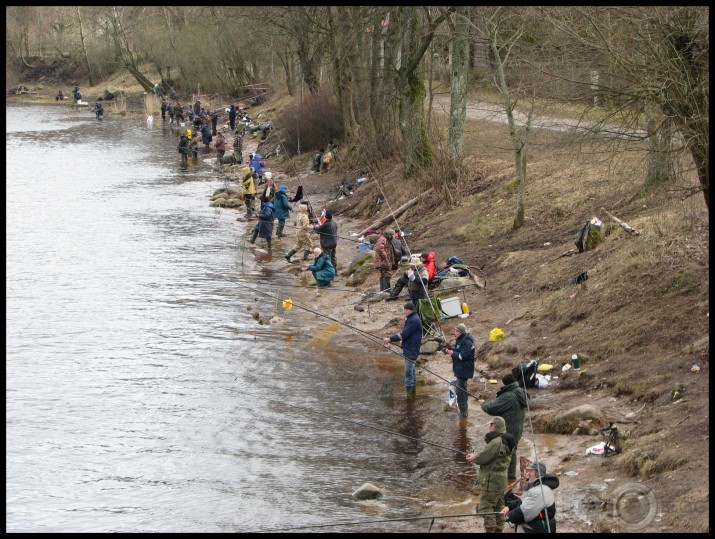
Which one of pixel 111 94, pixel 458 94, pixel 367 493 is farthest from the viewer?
pixel 111 94

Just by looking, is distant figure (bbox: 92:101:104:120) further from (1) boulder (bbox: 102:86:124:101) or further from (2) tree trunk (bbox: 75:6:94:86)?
(2) tree trunk (bbox: 75:6:94:86)

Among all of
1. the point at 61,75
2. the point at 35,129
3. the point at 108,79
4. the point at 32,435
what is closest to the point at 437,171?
the point at 32,435

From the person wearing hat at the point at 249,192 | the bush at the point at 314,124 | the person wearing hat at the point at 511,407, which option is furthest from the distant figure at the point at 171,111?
the person wearing hat at the point at 511,407

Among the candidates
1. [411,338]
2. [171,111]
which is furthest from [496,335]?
[171,111]

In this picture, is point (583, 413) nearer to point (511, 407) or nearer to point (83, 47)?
point (511, 407)

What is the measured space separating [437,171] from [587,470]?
15112 millimetres

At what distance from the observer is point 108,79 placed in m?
77.7

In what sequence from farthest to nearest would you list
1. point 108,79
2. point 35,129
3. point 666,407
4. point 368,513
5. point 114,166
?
point 108,79 < point 35,129 < point 114,166 < point 666,407 < point 368,513

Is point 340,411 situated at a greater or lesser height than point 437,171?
lesser

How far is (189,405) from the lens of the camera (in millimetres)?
14023

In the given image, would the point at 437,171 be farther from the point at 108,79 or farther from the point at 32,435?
the point at 108,79

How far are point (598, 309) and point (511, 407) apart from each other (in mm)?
4342

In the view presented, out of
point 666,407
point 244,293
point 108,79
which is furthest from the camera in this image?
point 108,79

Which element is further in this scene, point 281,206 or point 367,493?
point 281,206
